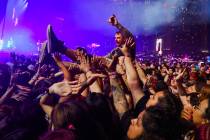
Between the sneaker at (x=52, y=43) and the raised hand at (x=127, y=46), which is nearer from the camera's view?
the raised hand at (x=127, y=46)

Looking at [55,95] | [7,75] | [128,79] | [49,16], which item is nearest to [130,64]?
[128,79]

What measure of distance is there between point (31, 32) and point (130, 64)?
36.4 m

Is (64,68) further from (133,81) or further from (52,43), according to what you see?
(133,81)

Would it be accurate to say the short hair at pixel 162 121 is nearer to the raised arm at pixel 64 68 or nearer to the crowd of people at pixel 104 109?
the crowd of people at pixel 104 109

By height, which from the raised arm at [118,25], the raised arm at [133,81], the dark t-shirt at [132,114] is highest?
the raised arm at [118,25]

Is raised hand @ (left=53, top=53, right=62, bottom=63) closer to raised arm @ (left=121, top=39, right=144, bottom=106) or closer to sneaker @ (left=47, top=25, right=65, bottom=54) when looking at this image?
sneaker @ (left=47, top=25, right=65, bottom=54)

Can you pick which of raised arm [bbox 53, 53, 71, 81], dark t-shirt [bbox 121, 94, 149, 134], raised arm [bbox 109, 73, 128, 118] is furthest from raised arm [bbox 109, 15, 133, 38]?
dark t-shirt [bbox 121, 94, 149, 134]

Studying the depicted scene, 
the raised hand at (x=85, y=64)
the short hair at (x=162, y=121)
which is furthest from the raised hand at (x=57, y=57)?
the short hair at (x=162, y=121)

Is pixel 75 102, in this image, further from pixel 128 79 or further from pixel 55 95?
pixel 128 79

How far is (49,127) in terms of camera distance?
2.98 meters

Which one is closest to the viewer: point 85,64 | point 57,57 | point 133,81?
point 133,81

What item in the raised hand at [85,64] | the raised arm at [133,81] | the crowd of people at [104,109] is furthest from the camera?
the raised hand at [85,64]

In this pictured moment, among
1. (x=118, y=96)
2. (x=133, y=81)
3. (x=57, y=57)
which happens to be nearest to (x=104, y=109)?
(x=118, y=96)

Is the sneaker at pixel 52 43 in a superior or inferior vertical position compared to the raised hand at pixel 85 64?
superior
